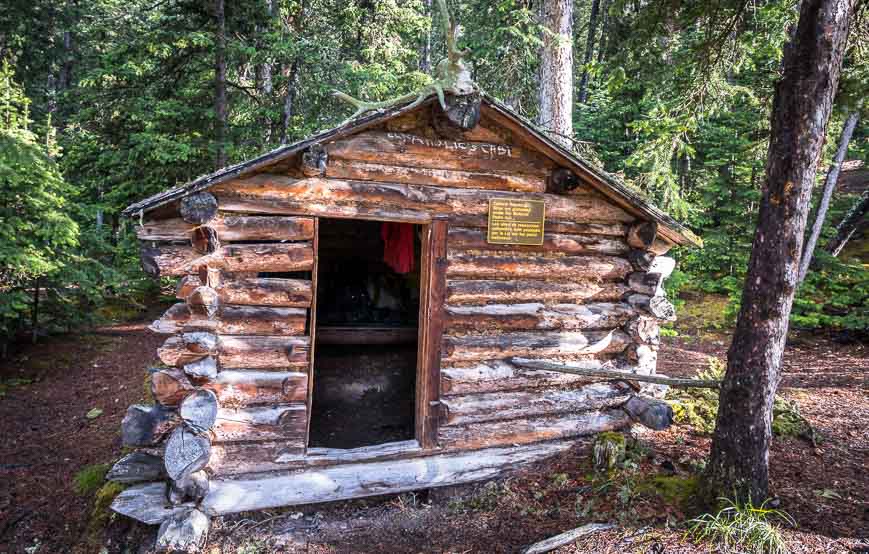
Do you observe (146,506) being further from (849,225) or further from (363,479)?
(849,225)

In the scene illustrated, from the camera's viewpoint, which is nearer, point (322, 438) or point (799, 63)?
point (799, 63)

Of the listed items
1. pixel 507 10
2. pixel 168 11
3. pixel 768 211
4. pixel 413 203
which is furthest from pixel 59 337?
pixel 768 211

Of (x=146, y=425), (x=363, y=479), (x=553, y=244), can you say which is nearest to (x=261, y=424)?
(x=146, y=425)

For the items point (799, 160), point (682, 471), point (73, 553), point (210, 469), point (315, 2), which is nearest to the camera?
point (799, 160)

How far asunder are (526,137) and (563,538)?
3.86m

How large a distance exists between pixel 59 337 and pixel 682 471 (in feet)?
38.6

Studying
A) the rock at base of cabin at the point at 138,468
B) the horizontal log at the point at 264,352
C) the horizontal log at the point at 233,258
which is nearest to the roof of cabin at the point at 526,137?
the horizontal log at the point at 233,258

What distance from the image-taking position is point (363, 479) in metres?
5.38

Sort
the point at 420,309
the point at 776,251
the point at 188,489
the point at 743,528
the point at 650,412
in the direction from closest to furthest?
the point at 743,528 < the point at 776,251 < the point at 188,489 < the point at 420,309 < the point at 650,412

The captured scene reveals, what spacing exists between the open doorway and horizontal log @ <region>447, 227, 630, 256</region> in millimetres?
2391

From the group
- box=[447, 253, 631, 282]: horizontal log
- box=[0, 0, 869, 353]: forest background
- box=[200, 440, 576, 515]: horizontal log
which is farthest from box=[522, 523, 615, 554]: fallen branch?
box=[0, 0, 869, 353]: forest background

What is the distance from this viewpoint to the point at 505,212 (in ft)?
19.0

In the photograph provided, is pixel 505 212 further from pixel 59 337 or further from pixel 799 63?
pixel 59 337

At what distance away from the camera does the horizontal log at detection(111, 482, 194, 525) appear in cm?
475
